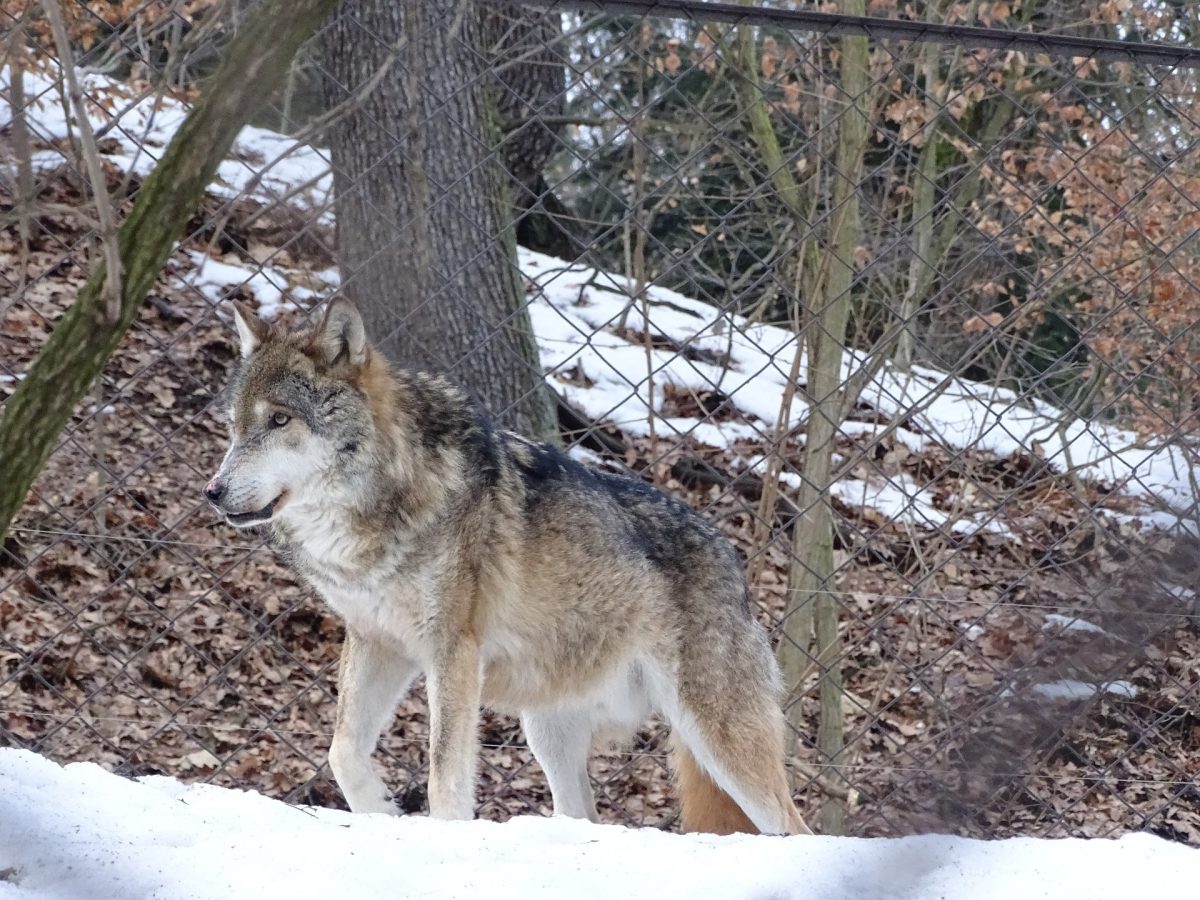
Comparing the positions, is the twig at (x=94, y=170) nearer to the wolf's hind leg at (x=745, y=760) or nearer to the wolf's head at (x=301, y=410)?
the wolf's head at (x=301, y=410)

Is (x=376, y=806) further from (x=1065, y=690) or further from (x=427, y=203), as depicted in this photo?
(x=1065, y=690)

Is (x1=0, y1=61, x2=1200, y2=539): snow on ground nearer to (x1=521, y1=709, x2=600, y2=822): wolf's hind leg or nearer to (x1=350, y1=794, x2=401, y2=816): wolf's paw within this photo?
(x1=521, y1=709, x2=600, y2=822): wolf's hind leg

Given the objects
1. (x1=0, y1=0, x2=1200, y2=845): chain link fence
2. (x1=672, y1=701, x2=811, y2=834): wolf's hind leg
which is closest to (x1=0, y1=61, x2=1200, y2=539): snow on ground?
(x1=0, y1=0, x2=1200, y2=845): chain link fence

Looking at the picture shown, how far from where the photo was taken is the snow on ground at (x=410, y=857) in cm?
239

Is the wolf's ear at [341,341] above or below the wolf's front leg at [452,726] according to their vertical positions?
above

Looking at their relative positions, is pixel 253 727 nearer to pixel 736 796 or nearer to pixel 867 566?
pixel 736 796

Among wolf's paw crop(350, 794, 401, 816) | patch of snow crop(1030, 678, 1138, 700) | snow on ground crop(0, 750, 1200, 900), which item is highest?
patch of snow crop(1030, 678, 1138, 700)

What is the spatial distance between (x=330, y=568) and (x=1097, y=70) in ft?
19.3

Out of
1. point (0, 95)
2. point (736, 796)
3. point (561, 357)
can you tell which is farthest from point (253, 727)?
point (561, 357)

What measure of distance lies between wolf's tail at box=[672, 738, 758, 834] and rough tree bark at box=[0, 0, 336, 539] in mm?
2570

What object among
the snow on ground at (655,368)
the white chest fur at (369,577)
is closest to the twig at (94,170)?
the white chest fur at (369,577)

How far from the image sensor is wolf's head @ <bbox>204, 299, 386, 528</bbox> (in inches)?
153

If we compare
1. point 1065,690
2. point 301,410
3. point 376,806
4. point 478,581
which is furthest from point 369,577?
point 1065,690

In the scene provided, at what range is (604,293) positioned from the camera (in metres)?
9.20
